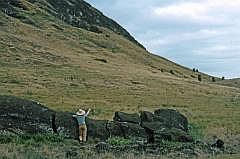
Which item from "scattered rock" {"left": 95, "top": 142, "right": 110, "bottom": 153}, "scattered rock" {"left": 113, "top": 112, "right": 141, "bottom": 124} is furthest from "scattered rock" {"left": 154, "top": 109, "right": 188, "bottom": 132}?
"scattered rock" {"left": 95, "top": 142, "right": 110, "bottom": 153}

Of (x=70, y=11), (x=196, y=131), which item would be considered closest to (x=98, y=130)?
(x=196, y=131)

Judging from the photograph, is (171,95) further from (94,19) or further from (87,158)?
(94,19)

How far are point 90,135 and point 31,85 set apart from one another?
37.7 meters

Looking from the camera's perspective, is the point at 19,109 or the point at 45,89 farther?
the point at 45,89

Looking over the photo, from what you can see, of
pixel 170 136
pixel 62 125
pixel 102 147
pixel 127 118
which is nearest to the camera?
pixel 102 147

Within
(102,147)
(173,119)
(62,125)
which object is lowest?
(102,147)

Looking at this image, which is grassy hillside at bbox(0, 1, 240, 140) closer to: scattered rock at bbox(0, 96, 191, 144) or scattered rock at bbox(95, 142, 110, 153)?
scattered rock at bbox(0, 96, 191, 144)

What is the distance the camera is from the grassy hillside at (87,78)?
49.5 meters

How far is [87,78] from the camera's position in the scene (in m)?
75.2

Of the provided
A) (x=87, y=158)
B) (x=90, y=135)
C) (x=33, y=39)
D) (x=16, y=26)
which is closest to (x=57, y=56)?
(x=33, y=39)

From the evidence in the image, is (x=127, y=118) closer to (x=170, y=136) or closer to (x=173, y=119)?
(x=170, y=136)

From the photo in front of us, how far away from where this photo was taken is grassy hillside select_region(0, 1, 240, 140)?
162 ft

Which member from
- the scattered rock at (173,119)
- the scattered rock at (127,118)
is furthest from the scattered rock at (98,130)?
the scattered rock at (173,119)

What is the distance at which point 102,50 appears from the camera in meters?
119
